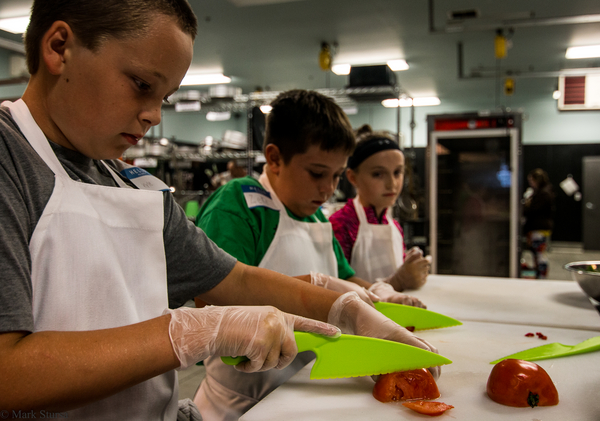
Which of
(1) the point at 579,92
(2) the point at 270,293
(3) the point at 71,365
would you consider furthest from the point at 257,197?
(1) the point at 579,92

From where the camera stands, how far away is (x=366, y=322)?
1012 mm

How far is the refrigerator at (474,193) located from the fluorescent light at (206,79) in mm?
4341

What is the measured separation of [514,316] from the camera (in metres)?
1.49

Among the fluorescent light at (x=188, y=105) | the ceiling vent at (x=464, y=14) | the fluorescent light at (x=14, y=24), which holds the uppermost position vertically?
the fluorescent light at (x=14, y=24)

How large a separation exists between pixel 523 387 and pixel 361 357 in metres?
0.31

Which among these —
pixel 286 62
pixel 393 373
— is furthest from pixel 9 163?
pixel 286 62

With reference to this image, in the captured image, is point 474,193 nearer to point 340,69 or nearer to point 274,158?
point 340,69

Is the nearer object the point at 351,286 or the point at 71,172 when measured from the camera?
the point at 71,172

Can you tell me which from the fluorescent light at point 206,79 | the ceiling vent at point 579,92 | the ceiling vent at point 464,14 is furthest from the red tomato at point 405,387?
the fluorescent light at point 206,79

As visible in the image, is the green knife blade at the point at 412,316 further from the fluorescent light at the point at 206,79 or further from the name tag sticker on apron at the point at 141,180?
the fluorescent light at the point at 206,79

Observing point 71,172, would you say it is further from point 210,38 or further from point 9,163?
point 210,38

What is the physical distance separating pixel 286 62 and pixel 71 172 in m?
6.59

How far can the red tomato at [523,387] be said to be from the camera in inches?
31.6

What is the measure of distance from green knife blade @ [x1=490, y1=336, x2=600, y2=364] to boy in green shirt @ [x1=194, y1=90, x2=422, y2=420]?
0.40 m
